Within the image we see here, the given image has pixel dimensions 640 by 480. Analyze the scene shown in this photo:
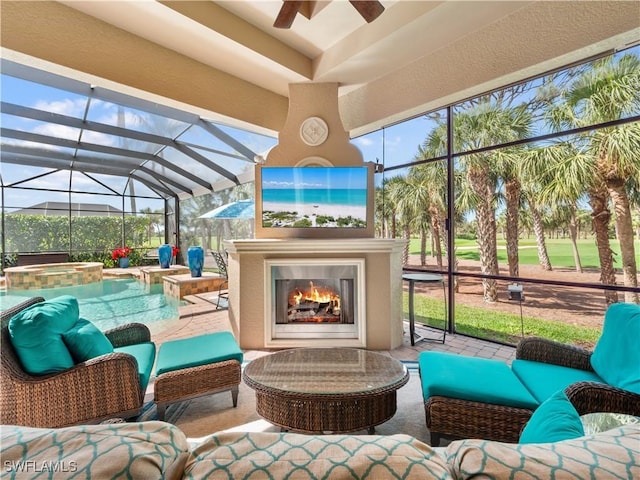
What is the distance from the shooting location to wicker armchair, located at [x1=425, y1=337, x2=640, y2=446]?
→ 1452 millimetres

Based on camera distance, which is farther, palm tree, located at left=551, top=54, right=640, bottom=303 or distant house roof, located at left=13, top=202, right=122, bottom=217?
distant house roof, located at left=13, top=202, right=122, bottom=217

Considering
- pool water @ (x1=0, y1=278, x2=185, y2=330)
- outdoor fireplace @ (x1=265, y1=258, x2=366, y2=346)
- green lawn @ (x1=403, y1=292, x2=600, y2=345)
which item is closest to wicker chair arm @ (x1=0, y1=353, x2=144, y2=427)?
outdoor fireplace @ (x1=265, y1=258, x2=366, y2=346)

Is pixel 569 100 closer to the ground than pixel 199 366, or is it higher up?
higher up

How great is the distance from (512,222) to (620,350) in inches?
113

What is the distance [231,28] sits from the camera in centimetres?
297

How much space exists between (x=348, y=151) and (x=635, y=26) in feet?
8.84

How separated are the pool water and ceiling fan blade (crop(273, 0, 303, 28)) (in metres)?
4.34

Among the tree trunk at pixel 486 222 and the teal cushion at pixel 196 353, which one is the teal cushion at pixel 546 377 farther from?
the tree trunk at pixel 486 222

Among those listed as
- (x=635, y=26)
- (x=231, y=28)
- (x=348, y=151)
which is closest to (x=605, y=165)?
(x=635, y=26)

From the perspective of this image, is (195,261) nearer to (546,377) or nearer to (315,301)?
(315,301)

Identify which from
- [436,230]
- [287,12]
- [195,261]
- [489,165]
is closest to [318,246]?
[287,12]

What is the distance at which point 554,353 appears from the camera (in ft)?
6.83

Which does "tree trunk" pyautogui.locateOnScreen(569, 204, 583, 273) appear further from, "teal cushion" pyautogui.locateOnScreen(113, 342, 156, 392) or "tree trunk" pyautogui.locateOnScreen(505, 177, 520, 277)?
"teal cushion" pyautogui.locateOnScreen(113, 342, 156, 392)

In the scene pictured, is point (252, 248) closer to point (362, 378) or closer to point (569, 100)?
point (362, 378)
